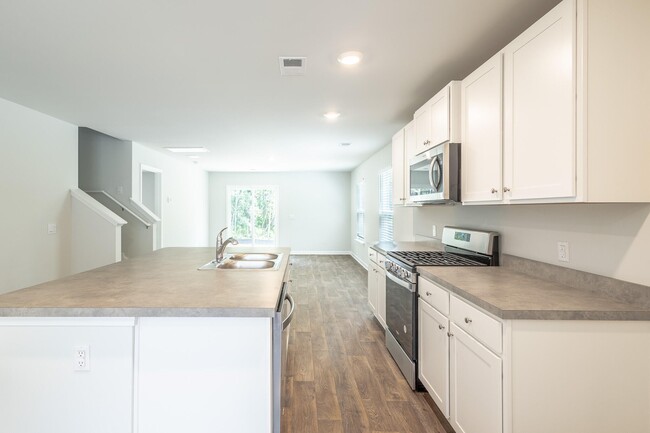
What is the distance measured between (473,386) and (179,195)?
24.1 feet

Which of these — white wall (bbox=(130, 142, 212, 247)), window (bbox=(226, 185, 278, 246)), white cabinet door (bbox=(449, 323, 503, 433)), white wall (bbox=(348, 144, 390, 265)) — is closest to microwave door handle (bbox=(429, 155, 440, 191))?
white cabinet door (bbox=(449, 323, 503, 433))

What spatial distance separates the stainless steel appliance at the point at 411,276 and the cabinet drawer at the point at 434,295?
91 millimetres

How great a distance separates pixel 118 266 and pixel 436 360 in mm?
2266

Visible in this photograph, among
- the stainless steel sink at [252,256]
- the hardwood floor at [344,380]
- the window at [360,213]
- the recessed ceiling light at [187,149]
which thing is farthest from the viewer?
the window at [360,213]

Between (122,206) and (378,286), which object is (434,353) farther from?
(122,206)

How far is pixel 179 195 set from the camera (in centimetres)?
778

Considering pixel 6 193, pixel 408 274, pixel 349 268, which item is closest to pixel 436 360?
pixel 408 274

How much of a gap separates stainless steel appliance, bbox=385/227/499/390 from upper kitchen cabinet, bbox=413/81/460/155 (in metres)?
0.79

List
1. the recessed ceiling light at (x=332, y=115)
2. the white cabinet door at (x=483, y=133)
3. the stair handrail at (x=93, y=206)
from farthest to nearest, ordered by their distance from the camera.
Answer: the stair handrail at (x=93, y=206) → the recessed ceiling light at (x=332, y=115) → the white cabinet door at (x=483, y=133)

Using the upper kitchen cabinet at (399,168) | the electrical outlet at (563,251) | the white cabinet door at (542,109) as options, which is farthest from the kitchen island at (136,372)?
the upper kitchen cabinet at (399,168)

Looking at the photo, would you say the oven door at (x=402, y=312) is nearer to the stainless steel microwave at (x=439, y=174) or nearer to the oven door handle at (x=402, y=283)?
the oven door handle at (x=402, y=283)

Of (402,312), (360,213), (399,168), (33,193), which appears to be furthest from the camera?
(360,213)

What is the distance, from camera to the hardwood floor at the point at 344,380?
220cm

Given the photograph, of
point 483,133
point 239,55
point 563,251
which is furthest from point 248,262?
A: point 563,251
